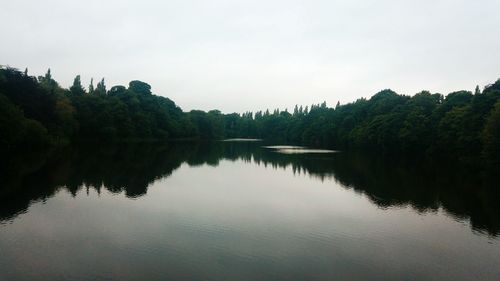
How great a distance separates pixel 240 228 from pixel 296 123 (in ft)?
447

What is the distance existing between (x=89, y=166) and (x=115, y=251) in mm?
25783

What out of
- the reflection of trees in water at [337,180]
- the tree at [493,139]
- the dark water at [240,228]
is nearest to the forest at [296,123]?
the tree at [493,139]

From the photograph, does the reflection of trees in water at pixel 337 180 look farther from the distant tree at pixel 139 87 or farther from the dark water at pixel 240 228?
the distant tree at pixel 139 87

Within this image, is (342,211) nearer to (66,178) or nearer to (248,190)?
(248,190)

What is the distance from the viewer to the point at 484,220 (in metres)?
20.2

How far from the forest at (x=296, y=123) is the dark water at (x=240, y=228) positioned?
13779 mm

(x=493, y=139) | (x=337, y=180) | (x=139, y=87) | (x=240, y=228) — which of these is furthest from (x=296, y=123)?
(x=240, y=228)

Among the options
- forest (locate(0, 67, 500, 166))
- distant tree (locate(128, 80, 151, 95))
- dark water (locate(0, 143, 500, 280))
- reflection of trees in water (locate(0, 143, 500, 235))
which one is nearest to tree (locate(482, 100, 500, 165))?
forest (locate(0, 67, 500, 166))

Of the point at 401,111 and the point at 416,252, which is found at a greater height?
the point at 401,111

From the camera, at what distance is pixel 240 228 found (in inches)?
691

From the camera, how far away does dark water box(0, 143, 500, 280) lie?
1270 centimetres

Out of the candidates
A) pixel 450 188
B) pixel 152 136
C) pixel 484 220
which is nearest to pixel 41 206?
pixel 484 220

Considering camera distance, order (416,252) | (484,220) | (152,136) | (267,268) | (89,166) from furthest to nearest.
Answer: (152,136) → (89,166) → (484,220) → (416,252) → (267,268)

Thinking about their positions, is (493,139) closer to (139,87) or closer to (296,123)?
(139,87)
